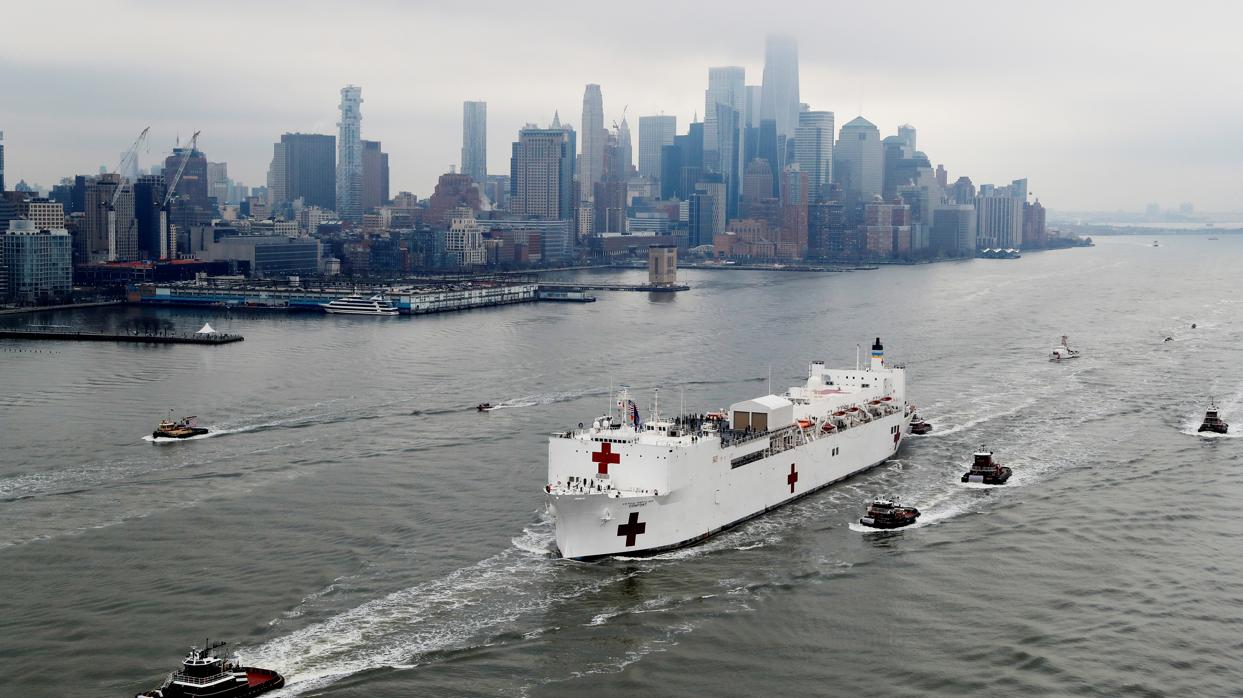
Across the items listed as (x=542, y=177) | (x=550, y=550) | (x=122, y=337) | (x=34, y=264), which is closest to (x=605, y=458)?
(x=550, y=550)

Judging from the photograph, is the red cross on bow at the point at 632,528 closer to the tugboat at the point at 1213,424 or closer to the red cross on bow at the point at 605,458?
the red cross on bow at the point at 605,458

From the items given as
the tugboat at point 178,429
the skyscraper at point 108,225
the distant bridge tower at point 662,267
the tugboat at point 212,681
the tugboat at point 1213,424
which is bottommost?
the tugboat at point 212,681

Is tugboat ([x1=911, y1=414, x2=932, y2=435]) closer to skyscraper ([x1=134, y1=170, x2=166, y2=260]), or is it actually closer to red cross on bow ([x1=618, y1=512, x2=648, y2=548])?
red cross on bow ([x1=618, y1=512, x2=648, y2=548])

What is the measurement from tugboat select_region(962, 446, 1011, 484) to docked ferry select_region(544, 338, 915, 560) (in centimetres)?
236

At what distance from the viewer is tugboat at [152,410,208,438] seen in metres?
27.0

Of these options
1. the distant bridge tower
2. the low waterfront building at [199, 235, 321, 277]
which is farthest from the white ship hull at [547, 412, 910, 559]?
the low waterfront building at [199, 235, 321, 277]

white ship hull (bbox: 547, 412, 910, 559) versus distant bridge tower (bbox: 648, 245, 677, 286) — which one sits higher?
distant bridge tower (bbox: 648, 245, 677, 286)

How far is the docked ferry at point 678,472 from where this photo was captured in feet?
62.1

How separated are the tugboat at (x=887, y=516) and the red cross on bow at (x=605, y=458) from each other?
4.41 metres

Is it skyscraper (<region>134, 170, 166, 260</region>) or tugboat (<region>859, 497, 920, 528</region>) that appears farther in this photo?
skyscraper (<region>134, 170, 166, 260</region>)

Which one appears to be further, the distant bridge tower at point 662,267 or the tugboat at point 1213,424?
the distant bridge tower at point 662,267

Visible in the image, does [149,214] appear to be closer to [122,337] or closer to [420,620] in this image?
[122,337]

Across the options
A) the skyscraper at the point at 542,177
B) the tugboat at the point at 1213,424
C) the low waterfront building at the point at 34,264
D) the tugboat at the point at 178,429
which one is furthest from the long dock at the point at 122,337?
the skyscraper at the point at 542,177

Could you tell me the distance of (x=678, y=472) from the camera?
63.3ft
